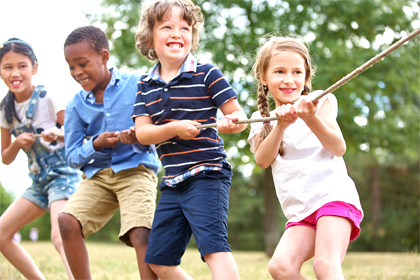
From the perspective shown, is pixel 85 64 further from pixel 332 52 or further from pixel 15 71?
pixel 332 52

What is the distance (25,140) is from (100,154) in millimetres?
960

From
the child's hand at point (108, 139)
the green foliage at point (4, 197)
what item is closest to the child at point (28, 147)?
the child's hand at point (108, 139)

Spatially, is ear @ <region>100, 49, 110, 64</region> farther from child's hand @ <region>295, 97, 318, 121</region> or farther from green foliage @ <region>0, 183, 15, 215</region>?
green foliage @ <region>0, 183, 15, 215</region>

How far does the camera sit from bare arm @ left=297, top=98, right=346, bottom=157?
2.06 metres

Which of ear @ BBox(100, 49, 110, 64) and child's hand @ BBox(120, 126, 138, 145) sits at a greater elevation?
ear @ BBox(100, 49, 110, 64)

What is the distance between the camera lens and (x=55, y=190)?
3.63 meters

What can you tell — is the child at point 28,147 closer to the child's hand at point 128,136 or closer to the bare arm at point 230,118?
the child's hand at point 128,136

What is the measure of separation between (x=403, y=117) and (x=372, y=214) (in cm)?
951

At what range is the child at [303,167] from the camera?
217 centimetres

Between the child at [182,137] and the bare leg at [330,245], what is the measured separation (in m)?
0.48

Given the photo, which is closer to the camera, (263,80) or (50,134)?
(263,80)

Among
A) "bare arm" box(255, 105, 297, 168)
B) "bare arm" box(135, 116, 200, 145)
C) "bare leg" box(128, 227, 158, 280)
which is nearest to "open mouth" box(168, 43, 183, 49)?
"bare arm" box(135, 116, 200, 145)

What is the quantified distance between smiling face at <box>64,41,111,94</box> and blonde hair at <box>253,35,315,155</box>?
3.62 ft

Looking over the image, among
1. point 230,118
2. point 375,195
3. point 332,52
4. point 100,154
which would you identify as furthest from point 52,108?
point 375,195
